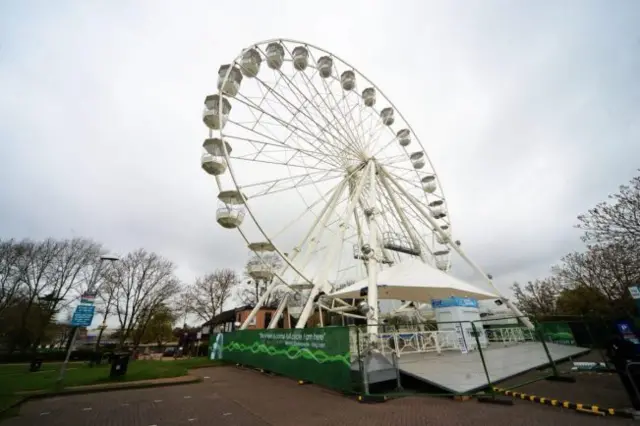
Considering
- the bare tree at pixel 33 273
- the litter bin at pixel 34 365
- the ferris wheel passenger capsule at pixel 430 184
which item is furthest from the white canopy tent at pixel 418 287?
the bare tree at pixel 33 273

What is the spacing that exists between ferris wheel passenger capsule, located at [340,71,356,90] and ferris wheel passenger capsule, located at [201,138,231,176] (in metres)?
9.27

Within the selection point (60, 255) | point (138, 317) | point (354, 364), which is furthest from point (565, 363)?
point (60, 255)

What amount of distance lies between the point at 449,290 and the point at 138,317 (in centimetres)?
3489

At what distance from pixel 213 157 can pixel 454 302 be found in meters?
14.0

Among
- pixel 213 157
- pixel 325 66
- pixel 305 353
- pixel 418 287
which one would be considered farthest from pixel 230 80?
pixel 418 287

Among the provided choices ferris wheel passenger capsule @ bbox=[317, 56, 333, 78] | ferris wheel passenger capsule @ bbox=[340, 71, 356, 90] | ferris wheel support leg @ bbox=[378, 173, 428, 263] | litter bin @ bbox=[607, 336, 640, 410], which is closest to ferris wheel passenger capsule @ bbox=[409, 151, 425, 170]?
ferris wheel support leg @ bbox=[378, 173, 428, 263]

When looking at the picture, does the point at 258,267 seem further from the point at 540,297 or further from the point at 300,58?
the point at 540,297

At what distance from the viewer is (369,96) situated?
19828 mm

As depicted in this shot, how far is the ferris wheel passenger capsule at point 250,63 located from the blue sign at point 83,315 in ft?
40.9

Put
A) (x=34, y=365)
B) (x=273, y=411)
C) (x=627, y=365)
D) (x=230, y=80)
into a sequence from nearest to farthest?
(x=627, y=365), (x=273, y=411), (x=230, y=80), (x=34, y=365)

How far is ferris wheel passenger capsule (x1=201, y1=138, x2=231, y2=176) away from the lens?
14.1m

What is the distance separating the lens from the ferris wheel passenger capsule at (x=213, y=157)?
555 inches

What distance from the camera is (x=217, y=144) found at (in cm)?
1420

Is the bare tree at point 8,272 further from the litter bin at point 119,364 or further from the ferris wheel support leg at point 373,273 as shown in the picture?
the ferris wheel support leg at point 373,273
